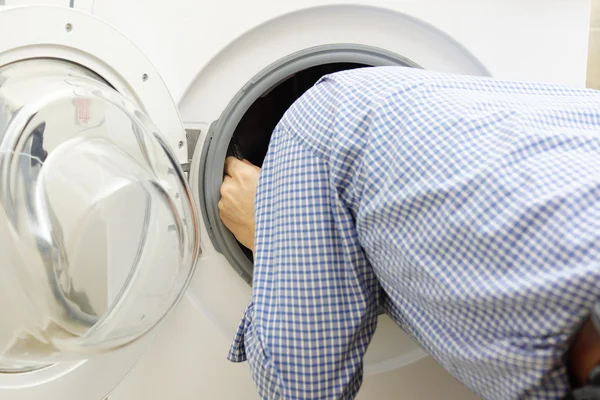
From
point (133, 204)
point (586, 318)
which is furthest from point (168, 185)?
point (586, 318)

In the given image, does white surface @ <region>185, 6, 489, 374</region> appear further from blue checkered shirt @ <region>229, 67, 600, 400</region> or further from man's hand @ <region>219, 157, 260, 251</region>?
blue checkered shirt @ <region>229, 67, 600, 400</region>

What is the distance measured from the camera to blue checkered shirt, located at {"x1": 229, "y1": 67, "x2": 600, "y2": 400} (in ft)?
1.09

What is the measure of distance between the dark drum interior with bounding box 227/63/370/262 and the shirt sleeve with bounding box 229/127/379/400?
37 centimetres

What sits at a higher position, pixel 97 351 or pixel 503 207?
pixel 503 207

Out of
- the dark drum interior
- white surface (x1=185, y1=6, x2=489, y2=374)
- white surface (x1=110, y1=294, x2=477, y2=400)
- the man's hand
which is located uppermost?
white surface (x1=185, y1=6, x2=489, y2=374)

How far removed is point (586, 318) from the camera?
317 millimetres

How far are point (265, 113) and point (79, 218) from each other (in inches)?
17.4

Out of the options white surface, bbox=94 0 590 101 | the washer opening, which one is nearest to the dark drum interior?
the washer opening

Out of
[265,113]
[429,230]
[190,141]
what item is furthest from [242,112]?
[429,230]

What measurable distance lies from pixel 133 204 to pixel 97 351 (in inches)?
5.8

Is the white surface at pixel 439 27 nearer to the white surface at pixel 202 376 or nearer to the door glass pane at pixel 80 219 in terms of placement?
the door glass pane at pixel 80 219

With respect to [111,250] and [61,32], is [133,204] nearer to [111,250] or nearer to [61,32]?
[111,250]

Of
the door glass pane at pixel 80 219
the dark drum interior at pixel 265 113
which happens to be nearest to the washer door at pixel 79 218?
Result: the door glass pane at pixel 80 219

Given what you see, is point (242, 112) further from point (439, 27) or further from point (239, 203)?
point (439, 27)
